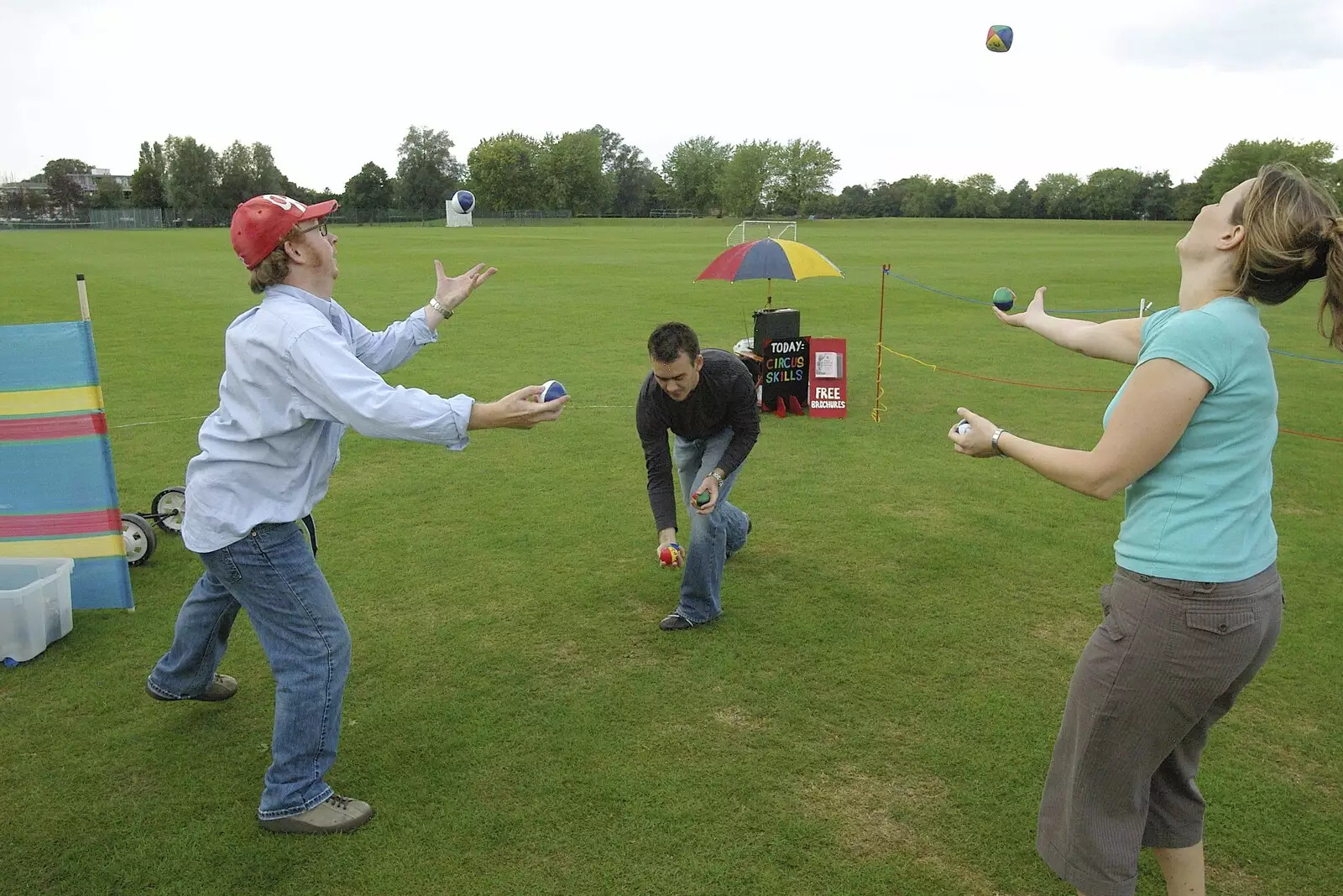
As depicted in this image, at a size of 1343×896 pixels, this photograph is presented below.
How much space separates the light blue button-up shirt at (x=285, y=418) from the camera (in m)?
3.18

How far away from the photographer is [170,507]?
6742 mm

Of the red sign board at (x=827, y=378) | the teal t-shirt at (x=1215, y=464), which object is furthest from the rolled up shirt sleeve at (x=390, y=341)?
the red sign board at (x=827, y=378)

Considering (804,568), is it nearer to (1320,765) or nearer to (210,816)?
(1320,765)

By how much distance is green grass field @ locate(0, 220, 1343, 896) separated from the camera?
11.7 feet

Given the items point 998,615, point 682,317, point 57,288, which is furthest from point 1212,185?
point 998,615

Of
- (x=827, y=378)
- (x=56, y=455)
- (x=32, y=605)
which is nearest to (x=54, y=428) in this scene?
(x=56, y=455)

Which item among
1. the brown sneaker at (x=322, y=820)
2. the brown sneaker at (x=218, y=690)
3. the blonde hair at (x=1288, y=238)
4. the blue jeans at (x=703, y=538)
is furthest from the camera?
the blue jeans at (x=703, y=538)

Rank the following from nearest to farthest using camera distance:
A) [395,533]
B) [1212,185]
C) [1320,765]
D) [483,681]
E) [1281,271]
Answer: [1281,271] < [1320,765] < [483,681] < [395,533] < [1212,185]

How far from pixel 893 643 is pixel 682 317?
15525mm

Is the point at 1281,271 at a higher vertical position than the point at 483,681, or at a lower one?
higher

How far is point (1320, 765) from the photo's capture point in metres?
4.12

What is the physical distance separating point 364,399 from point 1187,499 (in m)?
2.45

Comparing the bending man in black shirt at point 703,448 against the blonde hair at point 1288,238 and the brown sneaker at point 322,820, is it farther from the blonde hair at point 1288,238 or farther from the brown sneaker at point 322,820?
the blonde hair at point 1288,238

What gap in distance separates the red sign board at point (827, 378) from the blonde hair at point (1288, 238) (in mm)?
8387
